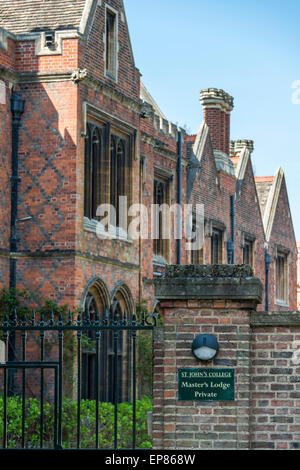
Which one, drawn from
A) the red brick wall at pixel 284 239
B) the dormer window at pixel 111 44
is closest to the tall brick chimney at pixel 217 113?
A: the red brick wall at pixel 284 239

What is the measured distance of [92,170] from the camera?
2125cm

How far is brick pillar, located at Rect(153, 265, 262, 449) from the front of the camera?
871 cm

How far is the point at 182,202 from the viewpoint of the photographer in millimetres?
26828

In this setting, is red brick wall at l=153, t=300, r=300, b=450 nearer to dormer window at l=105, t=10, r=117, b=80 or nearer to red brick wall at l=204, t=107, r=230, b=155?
dormer window at l=105, t=10, r=117, b=80

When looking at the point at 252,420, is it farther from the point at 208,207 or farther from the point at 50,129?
the point at 208,207

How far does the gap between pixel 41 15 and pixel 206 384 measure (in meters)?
14.0

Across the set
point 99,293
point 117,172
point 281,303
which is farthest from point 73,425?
point 281,303

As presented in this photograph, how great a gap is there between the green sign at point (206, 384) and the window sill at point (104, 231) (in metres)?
11.4

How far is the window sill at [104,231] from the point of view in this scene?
20344 millimetres

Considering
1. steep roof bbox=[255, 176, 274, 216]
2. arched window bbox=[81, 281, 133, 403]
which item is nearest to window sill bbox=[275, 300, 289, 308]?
steep roof bbox=[255, 176, 274, 216]

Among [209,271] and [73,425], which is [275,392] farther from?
[73,425]

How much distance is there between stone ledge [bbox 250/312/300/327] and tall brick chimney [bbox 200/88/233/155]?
78.0 ft

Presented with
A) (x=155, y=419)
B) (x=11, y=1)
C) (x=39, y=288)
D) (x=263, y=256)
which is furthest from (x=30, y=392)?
(x=263, y=256)

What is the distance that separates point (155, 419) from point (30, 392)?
1030cm
